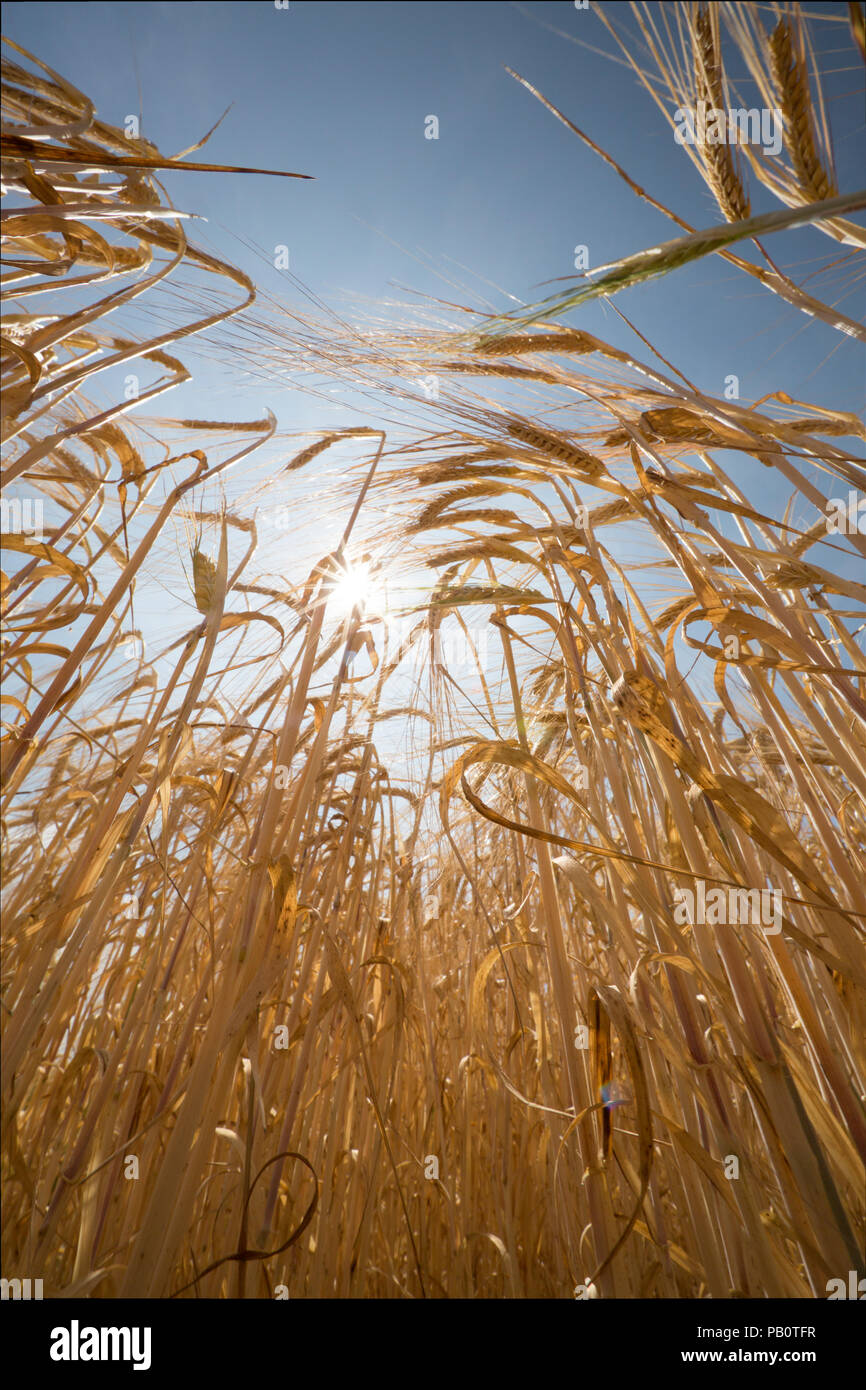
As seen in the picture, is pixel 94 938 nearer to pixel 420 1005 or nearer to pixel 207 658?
pixel 207 658

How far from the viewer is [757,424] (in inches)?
37.0

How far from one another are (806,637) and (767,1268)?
2.46 feet

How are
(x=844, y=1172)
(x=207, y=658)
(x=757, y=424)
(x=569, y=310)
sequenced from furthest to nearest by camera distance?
1. (x=207, y=658)
2. (x=757, y=424)
3. (x=844, y=1172)
4. (x=569, y=310)

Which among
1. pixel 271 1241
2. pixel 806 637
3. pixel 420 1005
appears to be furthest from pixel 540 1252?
pixel 806 637

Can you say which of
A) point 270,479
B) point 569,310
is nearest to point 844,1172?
point 569,310

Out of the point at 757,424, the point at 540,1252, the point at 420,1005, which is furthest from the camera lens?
the point at 420,1005

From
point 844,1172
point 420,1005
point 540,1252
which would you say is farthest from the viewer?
point 420,1005

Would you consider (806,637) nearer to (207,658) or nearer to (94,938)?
(207,658)

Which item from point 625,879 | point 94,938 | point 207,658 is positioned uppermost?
point 207,658
